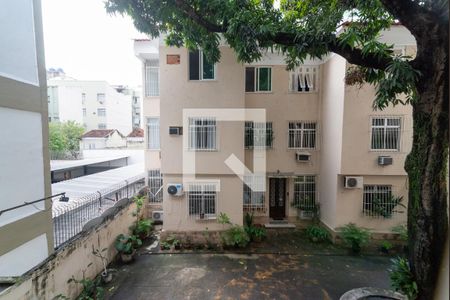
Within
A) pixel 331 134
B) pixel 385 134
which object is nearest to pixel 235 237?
pixel 331 134

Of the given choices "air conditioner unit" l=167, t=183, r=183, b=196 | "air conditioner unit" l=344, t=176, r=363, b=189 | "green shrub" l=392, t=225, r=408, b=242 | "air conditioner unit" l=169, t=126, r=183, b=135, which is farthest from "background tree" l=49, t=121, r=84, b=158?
"green shrub" l=392, t=225, r=408, b=242

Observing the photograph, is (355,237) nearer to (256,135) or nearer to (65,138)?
(256,135)

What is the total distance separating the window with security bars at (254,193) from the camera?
846 cm

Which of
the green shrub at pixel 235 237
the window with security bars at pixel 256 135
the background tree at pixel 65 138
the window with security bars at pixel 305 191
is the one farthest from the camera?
the background tree at pixel 65 138

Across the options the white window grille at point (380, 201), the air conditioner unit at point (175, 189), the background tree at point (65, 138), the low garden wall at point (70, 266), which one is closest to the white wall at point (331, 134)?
the white window grille at point (380, 201)

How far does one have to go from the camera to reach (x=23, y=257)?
4059 mm

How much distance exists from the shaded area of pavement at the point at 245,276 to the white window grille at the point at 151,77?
641 cm

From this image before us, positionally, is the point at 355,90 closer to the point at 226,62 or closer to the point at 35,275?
the point at 226,62

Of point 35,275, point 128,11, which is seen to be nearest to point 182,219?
point 35,275

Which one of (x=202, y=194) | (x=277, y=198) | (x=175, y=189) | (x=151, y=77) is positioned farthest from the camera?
(x=277, y=198)

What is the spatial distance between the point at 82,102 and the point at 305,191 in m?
31.9

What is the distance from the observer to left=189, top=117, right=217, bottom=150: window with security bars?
7.11m

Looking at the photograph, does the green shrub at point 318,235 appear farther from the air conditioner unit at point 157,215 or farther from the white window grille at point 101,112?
the white window grille at point 101,112

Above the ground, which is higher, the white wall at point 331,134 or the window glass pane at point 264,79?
the window glass pane at point 264,79
